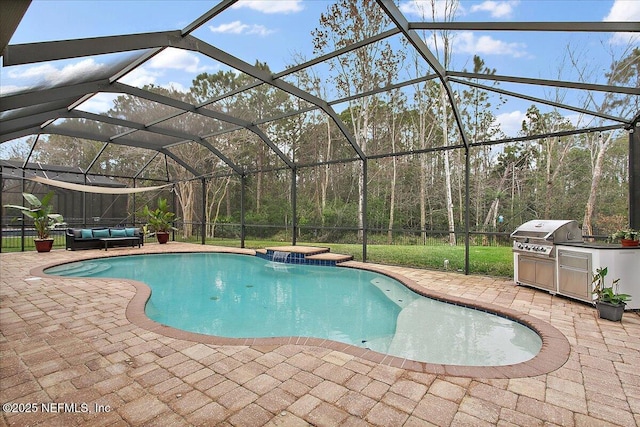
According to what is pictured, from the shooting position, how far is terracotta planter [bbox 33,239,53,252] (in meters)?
9.87

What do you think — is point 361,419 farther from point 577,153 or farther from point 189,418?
point 577,153

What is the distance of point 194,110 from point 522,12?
280 inches

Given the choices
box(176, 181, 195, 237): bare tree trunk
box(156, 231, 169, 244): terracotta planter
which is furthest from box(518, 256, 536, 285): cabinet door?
box(176, 181, 195, 237): bare tree trunk

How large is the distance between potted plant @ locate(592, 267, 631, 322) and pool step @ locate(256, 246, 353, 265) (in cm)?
527

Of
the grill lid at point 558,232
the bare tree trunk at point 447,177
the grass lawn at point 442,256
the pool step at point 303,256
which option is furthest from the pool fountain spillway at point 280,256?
the bare tree trunk at point 447,177

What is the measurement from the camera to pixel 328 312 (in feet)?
16.6

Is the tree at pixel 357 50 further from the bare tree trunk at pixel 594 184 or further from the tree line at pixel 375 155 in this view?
the bare tree trunk at pixel 594 184

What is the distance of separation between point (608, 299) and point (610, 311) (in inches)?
6.1

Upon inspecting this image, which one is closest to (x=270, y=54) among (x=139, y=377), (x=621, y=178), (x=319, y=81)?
(x=139, y=377)

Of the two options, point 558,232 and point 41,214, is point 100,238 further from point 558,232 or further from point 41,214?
point 558,232

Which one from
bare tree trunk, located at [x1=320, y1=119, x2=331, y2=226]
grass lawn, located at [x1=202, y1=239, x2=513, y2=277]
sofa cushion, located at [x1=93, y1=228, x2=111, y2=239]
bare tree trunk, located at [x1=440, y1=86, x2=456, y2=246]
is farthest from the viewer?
bare tree trunk, located at [x1=320, y1=119, x2=331, y2=226]

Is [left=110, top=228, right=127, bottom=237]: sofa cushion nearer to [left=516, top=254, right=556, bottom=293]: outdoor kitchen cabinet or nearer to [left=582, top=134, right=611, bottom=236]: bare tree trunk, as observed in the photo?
[left=516, top=254, right=556, bottom=293]: outdoor kitchen cabinet

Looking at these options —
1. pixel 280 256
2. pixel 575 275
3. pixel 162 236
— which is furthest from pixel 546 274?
pixel 162 236

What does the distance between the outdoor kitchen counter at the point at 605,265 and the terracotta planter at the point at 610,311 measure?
1.58ft
